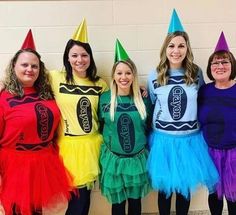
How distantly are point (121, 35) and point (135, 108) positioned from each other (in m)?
0.54

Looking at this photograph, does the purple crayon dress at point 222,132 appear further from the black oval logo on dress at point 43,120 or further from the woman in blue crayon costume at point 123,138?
the black oval logo on dress at point 43,120

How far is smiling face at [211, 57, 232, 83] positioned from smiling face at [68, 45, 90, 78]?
0.70 m

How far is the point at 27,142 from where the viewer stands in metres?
1.57

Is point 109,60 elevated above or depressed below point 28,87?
above

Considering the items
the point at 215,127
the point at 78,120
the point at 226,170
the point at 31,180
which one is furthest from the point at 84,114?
the point at 226,170

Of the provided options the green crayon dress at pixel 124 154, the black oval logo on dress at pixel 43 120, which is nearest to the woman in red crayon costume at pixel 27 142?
the black oval logo on dress at pixel 43 120

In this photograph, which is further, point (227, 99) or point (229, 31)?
point (229, 31)

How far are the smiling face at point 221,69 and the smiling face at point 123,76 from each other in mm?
452

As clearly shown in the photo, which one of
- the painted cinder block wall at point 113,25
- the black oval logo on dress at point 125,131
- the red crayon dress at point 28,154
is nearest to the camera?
the red crayon dress at point 28,154

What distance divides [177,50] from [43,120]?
822 mm

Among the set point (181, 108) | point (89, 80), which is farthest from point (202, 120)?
point (89, 80)

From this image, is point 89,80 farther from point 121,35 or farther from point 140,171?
point 140,171

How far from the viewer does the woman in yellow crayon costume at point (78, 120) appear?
5.42 ft

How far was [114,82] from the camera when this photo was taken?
66.4 inches
